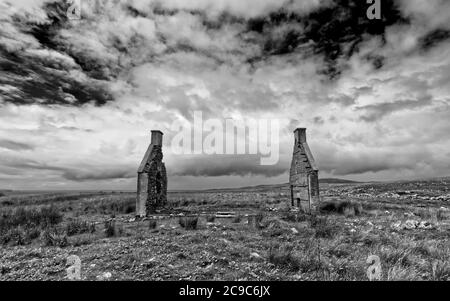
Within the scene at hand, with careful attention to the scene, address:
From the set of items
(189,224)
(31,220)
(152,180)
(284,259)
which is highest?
(152,180)

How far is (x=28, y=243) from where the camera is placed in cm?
926

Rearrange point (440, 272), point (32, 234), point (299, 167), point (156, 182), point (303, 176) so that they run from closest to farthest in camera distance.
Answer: point (440, 272) → point (32, 234) → point (303, 176) → point (299, 167) → point (156, 182)

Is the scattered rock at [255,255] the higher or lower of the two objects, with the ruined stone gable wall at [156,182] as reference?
lower

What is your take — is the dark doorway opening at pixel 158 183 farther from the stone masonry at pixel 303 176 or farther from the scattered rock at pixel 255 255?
the scattered rock at pixel 255 255

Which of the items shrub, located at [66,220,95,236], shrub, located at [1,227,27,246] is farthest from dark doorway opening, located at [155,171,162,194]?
shrub, located at [1,227,27,246]

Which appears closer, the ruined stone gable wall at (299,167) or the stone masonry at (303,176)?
the stone masonry at (303,176)

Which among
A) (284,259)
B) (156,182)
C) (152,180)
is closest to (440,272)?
(284,259)

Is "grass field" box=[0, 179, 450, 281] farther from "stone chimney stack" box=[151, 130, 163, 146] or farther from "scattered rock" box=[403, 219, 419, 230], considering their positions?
"stone chimney stack" box=[151, 130, 163, 146]

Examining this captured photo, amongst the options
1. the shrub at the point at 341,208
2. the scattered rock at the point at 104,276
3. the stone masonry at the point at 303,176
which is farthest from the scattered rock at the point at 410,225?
the scattered rock at the point at 104,276

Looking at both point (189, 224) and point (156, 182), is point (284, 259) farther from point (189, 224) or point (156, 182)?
point (156, 182)

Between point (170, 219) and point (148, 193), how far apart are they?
2683mm

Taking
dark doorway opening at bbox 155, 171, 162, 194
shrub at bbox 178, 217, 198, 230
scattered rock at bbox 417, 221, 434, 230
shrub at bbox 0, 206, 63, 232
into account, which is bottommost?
shrub at bbox 0, 206, 63, 232

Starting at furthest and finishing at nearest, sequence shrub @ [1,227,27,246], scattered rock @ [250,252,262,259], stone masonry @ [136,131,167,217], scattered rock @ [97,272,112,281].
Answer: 1. stone masonry @ [136,131,167,217]
2. shrub @ [1,227,27,246]
3. scattered rock @ [250,252,262,259]
4. scattered rock @ [97,272,112,281]

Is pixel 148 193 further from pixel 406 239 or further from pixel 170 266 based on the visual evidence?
pixel 406 239
